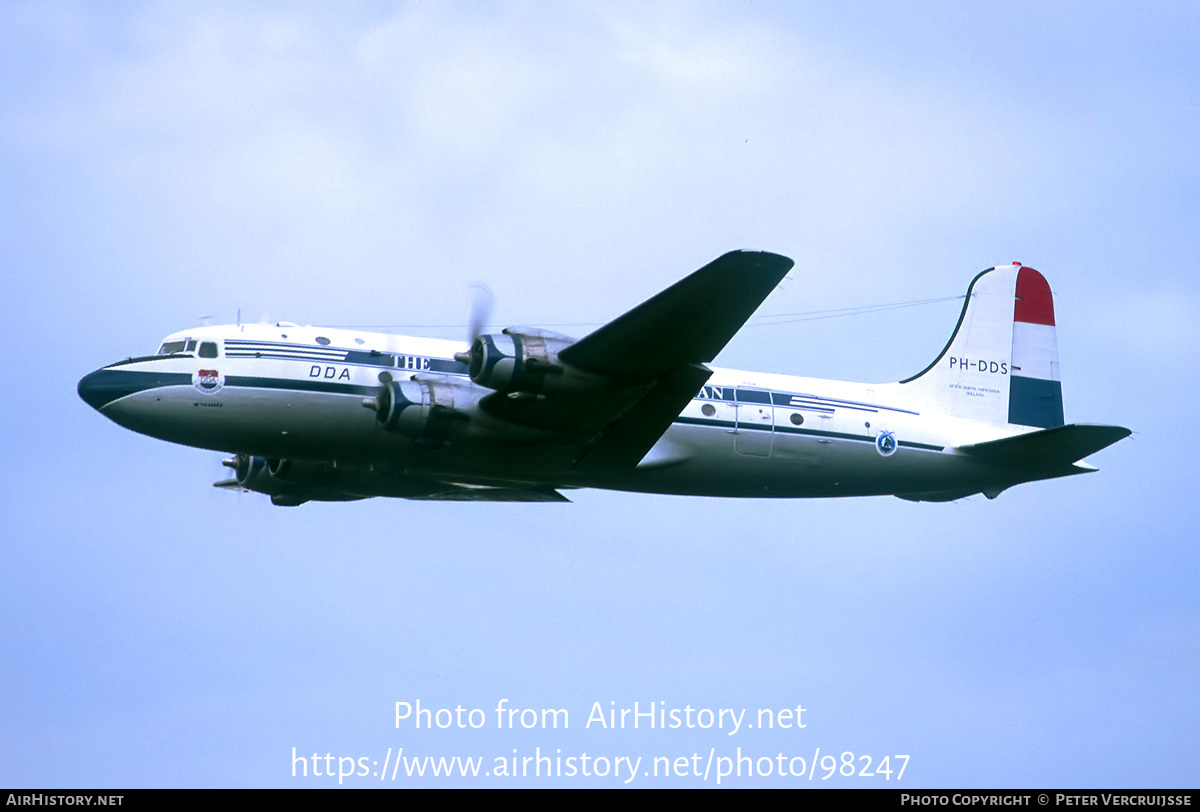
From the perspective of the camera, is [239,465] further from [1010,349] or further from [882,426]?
[1010,349]

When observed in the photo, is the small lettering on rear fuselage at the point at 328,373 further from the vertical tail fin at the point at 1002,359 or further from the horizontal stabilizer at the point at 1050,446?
the horizontal stabilizer at the point at 1050,446

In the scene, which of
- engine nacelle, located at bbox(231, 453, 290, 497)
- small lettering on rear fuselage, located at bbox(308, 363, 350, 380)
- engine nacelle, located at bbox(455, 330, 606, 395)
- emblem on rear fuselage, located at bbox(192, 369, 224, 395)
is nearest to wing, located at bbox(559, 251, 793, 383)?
engine nacelle, located at bbox(455, 330, 606, 395)

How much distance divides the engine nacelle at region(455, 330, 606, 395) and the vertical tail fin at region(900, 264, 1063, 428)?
7.21 meters

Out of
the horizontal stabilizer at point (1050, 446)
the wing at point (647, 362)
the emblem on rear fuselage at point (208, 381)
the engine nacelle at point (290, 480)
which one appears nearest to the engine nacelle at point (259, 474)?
the engine nacelle at point (290, 480)

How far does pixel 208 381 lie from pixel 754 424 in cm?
828

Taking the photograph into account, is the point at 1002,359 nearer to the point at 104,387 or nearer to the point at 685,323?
the point at 685,323

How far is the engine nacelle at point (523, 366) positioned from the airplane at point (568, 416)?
2 centimetres

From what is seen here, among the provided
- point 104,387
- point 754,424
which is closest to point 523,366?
point 754,424

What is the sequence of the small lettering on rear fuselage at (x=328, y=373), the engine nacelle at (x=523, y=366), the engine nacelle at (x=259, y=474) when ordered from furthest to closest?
the engine nacelle at (x=259, y=474) < the small lettering on rear fuselage at (x=328, y=373) < the engine nacelle at (x=523, y=366)

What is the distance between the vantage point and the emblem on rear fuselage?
20.7 meters

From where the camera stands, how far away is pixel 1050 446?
76.7ft

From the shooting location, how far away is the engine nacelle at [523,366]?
2028 cm

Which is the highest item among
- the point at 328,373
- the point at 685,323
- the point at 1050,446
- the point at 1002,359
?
the point at 1002,359

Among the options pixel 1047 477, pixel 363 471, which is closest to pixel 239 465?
pixel 363 471
